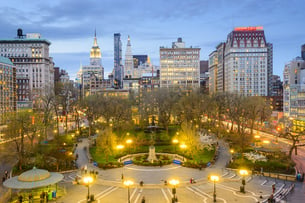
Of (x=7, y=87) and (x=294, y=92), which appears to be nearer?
(x=7, y=87)

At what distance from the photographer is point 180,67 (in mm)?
187250

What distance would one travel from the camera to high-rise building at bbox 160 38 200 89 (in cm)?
18662

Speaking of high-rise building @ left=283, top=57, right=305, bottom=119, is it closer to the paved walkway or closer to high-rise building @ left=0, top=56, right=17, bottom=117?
the paved walkway

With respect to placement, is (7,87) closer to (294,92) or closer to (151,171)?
(151,171)

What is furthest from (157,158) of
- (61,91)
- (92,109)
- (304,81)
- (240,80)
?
(240,80)

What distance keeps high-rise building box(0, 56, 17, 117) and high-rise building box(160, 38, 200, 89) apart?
10528 cm

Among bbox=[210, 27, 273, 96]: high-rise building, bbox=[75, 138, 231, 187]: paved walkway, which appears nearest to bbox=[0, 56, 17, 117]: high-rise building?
bbox=[75, 138, 231, 187]: paved walkway

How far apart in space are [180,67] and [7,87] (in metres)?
118

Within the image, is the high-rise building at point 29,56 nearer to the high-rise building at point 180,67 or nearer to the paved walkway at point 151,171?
the high-rise building at point 180,67

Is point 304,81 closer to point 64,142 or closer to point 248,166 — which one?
point 248,166

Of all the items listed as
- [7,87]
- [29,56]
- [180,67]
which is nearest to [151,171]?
[7,87]

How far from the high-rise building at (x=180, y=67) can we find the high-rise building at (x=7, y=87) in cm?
10528

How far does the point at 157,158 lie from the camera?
49.4 metres

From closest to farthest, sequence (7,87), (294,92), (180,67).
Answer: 1. (7,87)
2. (294,92)
3. (180,67)
